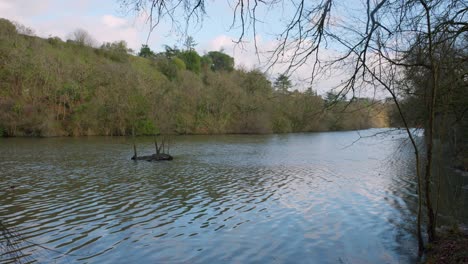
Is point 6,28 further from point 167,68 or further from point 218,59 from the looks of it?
point 218,59

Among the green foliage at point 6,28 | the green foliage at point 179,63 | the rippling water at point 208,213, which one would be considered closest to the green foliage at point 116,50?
the green foliage at point 179,63

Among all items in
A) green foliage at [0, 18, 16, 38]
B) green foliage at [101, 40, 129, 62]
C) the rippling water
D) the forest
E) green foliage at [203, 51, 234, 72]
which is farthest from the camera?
green foliage at [203, 51, 234, 72]

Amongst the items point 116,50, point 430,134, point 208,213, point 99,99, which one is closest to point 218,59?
point 116,50

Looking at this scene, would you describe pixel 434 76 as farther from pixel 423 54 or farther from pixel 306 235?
pixel 306 235

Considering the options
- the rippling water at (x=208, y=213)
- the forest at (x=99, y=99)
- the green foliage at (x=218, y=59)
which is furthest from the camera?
the green foliage at (x=218, y=59)

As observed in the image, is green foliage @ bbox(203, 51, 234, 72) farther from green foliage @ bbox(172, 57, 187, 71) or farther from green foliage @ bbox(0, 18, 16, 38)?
green foliage @ bbox(0, 18, 16, 38)

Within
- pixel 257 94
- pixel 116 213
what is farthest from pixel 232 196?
pixel 257 94

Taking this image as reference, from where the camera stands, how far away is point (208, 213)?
407 inches

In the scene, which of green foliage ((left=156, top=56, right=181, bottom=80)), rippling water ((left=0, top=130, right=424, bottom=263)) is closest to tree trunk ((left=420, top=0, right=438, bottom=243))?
rippling water ((left=0, top=130, right=424, bottom=263))

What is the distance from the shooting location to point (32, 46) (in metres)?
50.6

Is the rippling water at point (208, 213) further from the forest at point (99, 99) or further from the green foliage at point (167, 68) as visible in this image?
the green foliage at point (167, 68)

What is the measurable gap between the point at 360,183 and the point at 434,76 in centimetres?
1009

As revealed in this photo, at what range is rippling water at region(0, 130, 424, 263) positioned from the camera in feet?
23.9

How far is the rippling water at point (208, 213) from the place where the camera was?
7.29m
